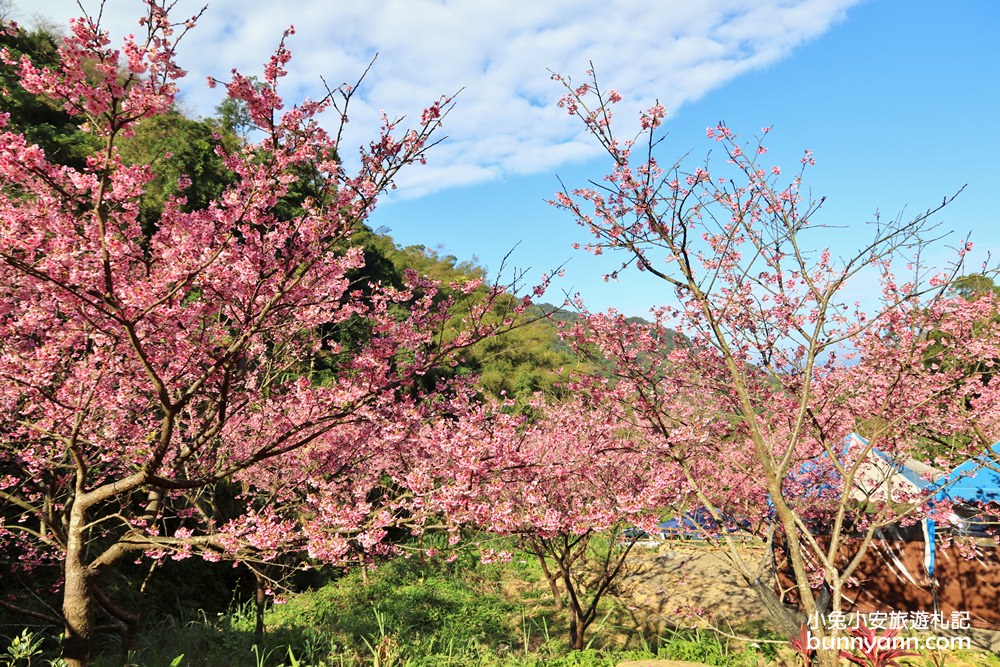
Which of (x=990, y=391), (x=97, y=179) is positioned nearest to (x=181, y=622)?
(x=97, y=179)

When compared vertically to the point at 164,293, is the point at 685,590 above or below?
below

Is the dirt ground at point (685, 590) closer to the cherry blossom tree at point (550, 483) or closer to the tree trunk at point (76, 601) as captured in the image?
the cherry blossom tree at point (550, 483)

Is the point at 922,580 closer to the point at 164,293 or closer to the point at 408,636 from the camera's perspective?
the point at 408,636

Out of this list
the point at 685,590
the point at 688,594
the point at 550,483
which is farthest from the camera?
the point at 685,590

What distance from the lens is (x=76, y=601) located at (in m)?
3.86

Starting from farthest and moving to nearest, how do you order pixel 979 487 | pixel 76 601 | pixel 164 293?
pixel 979 487 → pixel 76 601 → pixel 164 293

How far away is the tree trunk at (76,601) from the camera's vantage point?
380 cm

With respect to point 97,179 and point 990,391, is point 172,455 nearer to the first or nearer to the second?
point 97,179

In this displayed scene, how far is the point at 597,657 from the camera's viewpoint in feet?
20.5

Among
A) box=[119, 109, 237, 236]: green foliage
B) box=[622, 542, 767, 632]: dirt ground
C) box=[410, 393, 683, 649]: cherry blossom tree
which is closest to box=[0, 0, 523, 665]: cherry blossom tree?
box=[410, 393, 683, 649]: cherry blossom tree

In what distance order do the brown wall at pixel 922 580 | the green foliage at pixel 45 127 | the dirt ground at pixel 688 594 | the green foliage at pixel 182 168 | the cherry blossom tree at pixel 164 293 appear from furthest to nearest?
the green foliage at pixel 45 127, the green foliage at pixel 182 168, the dirt ground at pixel 688 594, the brown wall at pixel 922 580, the cherry blossom tree at pixel 164 293

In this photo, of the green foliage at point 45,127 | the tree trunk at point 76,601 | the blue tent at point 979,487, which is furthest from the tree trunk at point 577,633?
the green foliage at point 45,127

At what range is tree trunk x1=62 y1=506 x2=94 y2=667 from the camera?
3803mm

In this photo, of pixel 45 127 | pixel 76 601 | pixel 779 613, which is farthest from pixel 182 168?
pixel 779 613
